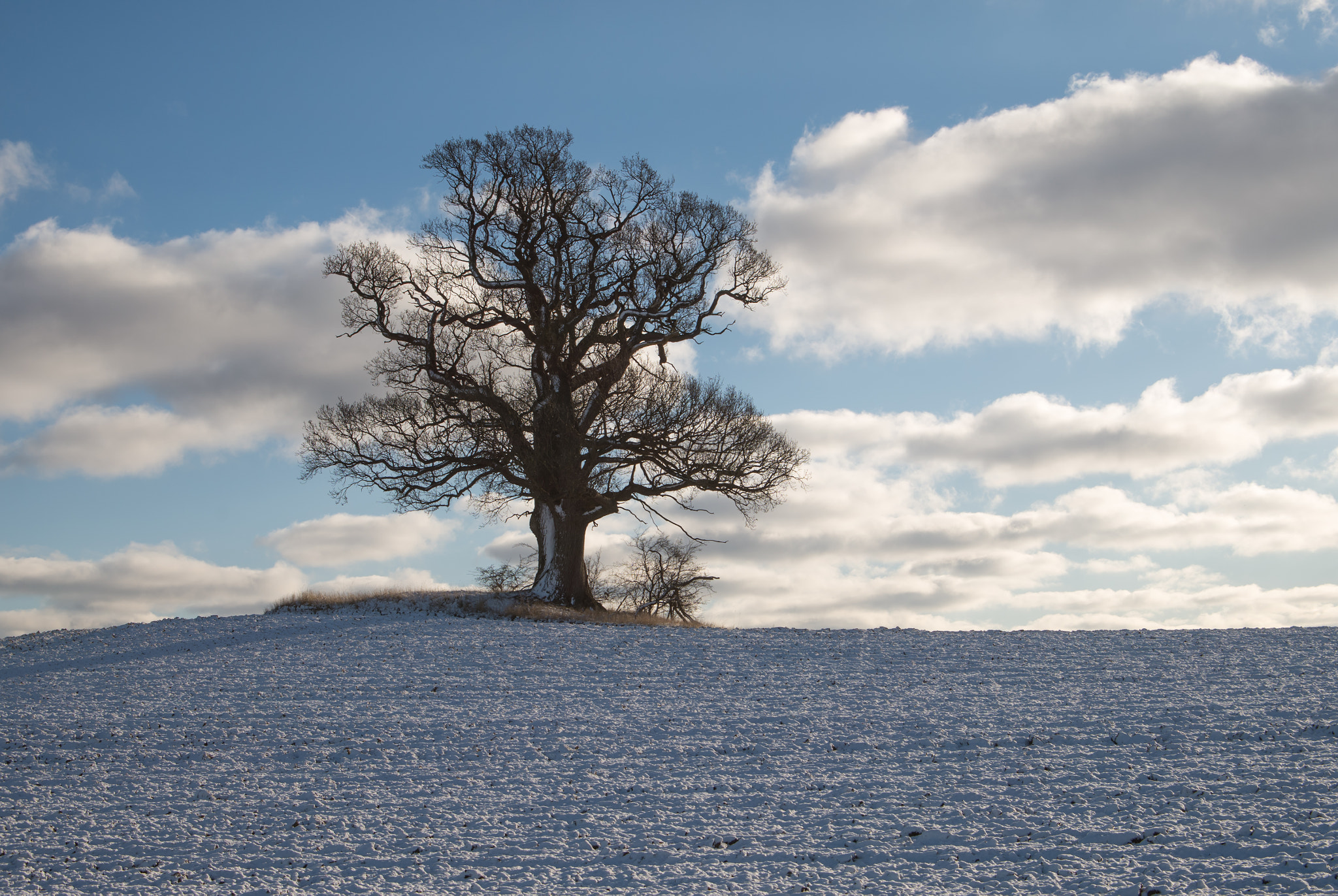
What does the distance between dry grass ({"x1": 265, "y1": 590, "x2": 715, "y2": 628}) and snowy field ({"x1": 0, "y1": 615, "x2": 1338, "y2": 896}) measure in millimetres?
4398

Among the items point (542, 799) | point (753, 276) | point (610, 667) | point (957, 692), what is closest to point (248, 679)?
point (610, 667)

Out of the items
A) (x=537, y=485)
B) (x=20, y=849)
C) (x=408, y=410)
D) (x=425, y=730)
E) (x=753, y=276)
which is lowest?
(x=20, y=849)

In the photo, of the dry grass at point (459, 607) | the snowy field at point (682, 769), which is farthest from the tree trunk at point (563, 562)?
the snowy field at point (682, 769)

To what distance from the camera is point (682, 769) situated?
8781 millimetres

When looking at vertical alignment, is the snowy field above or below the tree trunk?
below

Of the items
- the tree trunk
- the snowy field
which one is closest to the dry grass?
the tree trunk

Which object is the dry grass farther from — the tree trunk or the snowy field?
the snowy field

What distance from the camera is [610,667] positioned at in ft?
43.5

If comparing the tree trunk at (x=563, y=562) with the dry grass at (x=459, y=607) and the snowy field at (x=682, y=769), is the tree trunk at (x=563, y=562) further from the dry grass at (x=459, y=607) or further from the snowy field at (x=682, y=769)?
the snowy field at (x=682, y=769)

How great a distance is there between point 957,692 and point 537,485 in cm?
1140

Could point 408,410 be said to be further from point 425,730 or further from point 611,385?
point 425,730

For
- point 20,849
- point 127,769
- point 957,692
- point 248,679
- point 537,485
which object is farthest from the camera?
point 537,485

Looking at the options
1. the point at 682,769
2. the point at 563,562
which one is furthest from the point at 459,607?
the point at 682,769

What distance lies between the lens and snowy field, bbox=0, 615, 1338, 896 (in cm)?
678
